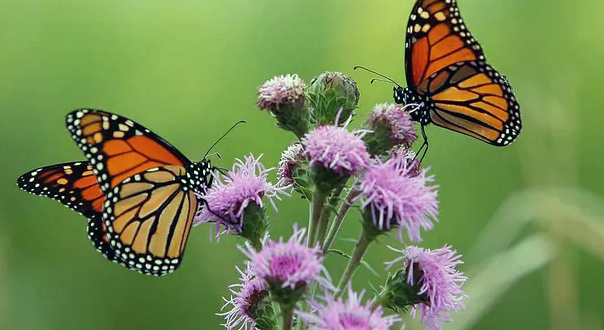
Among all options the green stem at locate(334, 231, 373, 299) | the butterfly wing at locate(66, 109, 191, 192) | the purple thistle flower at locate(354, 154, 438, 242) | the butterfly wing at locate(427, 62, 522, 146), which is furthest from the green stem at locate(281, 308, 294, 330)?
the butterfly wing at locate(427, 62, 522, 146)

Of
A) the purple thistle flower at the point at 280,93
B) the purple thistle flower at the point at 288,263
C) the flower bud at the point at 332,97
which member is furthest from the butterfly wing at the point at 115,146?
the purple thistle flower at the point at 288,263

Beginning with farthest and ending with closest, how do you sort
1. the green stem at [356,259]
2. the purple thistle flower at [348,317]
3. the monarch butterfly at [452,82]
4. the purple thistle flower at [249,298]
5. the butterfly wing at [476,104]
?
the butterfly wing at [476,104]
the monarch butterfly at [452,82]
the purple thistle flower at [249,298]
the green stem at [356,259]
the purple thistle flower at [348,317]

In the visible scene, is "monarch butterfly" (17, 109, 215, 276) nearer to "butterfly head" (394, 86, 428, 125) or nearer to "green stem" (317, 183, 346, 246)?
"green stem" (317, 183, 346, 246)

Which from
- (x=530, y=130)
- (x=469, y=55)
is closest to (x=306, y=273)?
(x=469, y=55)

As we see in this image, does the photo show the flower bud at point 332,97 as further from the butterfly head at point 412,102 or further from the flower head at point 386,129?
the butterfly head at point 412,102

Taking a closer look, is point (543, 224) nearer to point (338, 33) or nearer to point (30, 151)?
point (338, 33)

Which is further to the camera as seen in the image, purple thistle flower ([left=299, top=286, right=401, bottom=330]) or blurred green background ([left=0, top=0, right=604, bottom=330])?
blurred green background ([left=0, top=0, right=604, bottom=330])

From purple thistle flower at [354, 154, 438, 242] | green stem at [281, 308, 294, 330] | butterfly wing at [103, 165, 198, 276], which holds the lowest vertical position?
green stem at [281, 308, 294, 330]

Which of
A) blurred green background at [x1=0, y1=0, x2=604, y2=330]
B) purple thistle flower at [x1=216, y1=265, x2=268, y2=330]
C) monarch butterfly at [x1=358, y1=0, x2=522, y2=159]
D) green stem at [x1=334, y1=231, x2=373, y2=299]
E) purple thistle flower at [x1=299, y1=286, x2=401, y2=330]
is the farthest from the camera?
blurred green background at [x1=0, y1=0, x2=604, y2=330]
